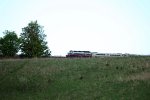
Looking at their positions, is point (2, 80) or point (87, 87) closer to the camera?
point (87, 87)

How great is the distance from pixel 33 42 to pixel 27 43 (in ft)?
6.20

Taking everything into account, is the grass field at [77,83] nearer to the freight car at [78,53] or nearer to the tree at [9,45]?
the freight car at [78,53]

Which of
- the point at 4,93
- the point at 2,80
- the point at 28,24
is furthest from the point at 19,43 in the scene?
the point at 4,93

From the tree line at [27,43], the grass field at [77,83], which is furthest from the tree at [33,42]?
the grass field at [77,83]

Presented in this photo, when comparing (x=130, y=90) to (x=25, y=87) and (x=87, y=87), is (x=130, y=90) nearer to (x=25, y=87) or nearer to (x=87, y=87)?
(x=87, y=87)

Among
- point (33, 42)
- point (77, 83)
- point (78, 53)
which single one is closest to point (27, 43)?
point (33, 42)

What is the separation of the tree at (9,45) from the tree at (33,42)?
5.72 meters

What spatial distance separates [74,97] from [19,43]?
69686 mm

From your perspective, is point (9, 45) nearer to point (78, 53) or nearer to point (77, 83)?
point (78, 53)

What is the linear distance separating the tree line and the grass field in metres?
47.6

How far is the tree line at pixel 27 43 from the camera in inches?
3243

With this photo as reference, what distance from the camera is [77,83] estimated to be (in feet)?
85.5

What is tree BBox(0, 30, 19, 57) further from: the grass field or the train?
the grass field

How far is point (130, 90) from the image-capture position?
22.0 metres
